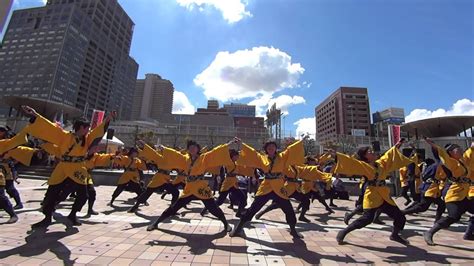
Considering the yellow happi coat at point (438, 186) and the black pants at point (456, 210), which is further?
the yellow happi coat at point (438, 186)

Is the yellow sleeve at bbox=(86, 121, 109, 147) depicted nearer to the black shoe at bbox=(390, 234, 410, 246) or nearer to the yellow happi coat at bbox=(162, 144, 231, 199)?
the yellow happi coat at bbox=(162, 144, 231, 199)

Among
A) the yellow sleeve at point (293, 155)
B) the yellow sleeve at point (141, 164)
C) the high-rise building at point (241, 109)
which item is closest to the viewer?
the yellow sleeve at point (293, 155)

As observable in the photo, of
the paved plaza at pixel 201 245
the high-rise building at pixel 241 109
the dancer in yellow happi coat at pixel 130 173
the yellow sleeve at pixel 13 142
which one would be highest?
the high-rise building at pixel 241 109

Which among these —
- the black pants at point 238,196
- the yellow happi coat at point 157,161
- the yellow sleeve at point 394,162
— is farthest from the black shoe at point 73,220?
the yellow sleeve at point 394,162

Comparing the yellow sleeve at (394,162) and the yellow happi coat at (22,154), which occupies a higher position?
the yellow sleeve at (394,162)

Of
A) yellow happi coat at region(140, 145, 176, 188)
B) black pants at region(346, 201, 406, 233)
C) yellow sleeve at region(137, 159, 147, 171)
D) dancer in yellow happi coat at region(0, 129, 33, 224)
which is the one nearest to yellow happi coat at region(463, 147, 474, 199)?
black pants at region(346, 201, 406, 233)

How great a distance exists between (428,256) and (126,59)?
153142mm

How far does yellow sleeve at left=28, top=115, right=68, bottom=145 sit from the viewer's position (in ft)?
16.1

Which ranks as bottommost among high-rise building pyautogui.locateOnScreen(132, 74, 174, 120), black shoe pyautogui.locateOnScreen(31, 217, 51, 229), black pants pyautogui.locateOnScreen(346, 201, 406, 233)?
black shoe pyautogui.locateOnScreen(31, 217, 51, 229)

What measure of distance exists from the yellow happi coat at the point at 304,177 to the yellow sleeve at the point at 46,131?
16.1ft

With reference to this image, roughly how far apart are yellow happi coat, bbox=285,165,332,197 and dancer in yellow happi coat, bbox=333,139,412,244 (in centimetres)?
194

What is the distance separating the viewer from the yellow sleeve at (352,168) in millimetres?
5293

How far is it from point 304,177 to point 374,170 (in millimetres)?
2643

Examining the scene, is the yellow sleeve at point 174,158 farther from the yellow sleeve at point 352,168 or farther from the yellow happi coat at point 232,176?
the yellow sleeve at point 352,168
